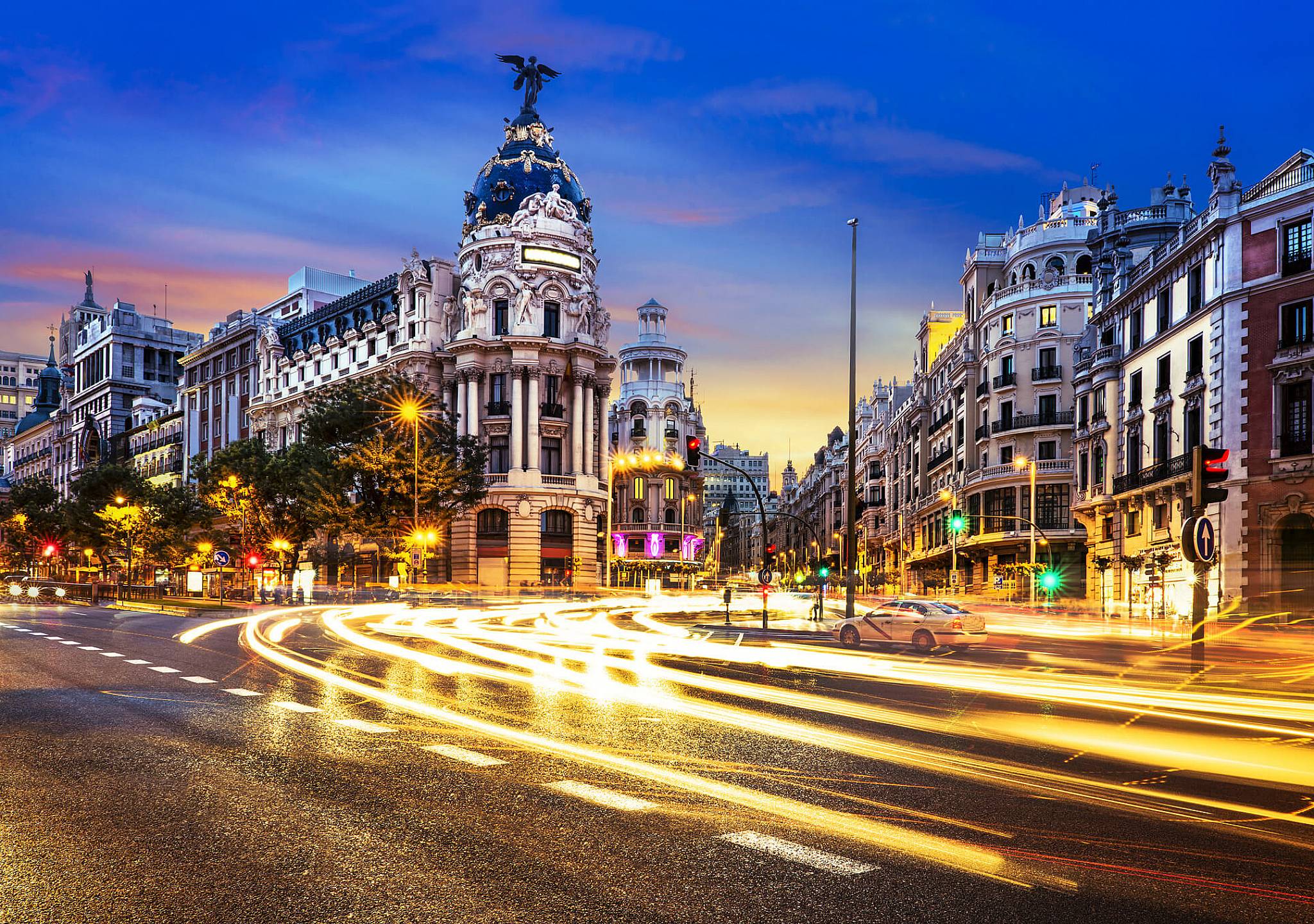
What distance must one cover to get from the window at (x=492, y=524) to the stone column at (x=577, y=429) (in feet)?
19.1

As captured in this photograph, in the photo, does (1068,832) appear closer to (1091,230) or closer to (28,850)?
(28,850)

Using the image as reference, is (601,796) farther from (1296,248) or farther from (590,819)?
(1296,248)

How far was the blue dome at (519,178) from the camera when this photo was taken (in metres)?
76.4

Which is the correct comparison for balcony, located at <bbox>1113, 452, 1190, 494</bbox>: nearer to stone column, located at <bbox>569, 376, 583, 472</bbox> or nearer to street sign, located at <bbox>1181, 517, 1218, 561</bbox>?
street sign, located at <bbox>1181, 517, 1218, 561</bbox>

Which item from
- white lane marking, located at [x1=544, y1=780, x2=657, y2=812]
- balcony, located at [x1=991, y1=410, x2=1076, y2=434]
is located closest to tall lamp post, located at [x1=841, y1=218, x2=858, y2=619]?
white lane marking, located at [x1=544, y1=780, x2=657, y2=812]

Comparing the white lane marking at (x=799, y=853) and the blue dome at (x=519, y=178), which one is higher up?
the blue dome at (x=519, y=178)

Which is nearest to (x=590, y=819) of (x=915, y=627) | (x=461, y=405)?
(x=915, y=627)

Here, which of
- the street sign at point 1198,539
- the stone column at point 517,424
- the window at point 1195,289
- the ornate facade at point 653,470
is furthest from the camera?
the ornate facade at point 653,470

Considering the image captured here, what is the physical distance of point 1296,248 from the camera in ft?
127

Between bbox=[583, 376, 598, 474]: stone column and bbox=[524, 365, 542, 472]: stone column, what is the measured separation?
3809 millimetres

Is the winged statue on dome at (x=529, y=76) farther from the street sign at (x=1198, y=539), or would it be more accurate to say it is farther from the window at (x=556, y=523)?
the street sign at (x=1198, y=539)

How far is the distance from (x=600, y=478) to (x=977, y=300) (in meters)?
29.9

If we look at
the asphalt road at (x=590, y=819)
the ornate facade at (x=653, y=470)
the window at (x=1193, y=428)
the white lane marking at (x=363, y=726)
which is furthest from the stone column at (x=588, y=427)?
the white lane marking at (x=363, y=726)

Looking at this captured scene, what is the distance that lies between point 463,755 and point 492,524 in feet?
209
